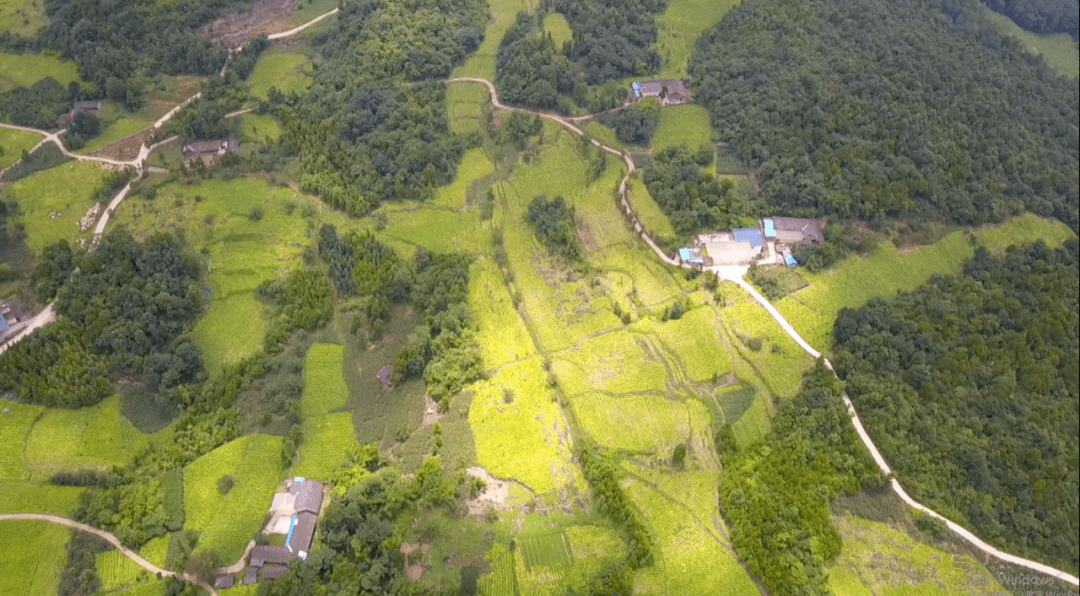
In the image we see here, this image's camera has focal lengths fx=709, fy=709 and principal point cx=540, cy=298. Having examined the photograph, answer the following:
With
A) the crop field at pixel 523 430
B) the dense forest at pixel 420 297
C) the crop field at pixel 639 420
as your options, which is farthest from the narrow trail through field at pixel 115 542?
the crop field at pixel 639 420

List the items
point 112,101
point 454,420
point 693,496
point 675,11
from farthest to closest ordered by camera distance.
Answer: point 675,11 < point 112,101 < point 454,420 < point 693,496

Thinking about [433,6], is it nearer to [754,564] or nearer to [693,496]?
[693,496]

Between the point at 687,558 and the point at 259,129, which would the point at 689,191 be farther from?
the point at 259,129

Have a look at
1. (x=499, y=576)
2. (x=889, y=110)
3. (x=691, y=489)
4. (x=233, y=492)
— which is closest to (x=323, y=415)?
(x=233, y=492)

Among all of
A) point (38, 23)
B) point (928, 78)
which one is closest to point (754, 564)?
point (928, 78)

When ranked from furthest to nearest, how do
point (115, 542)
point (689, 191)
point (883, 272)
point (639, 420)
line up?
point (689, 191) → point (883, 272) → point (639, 420) → point (115, 542)

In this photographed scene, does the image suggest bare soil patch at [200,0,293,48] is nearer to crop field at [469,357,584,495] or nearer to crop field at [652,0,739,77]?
crop field at [652,0,739,77]
